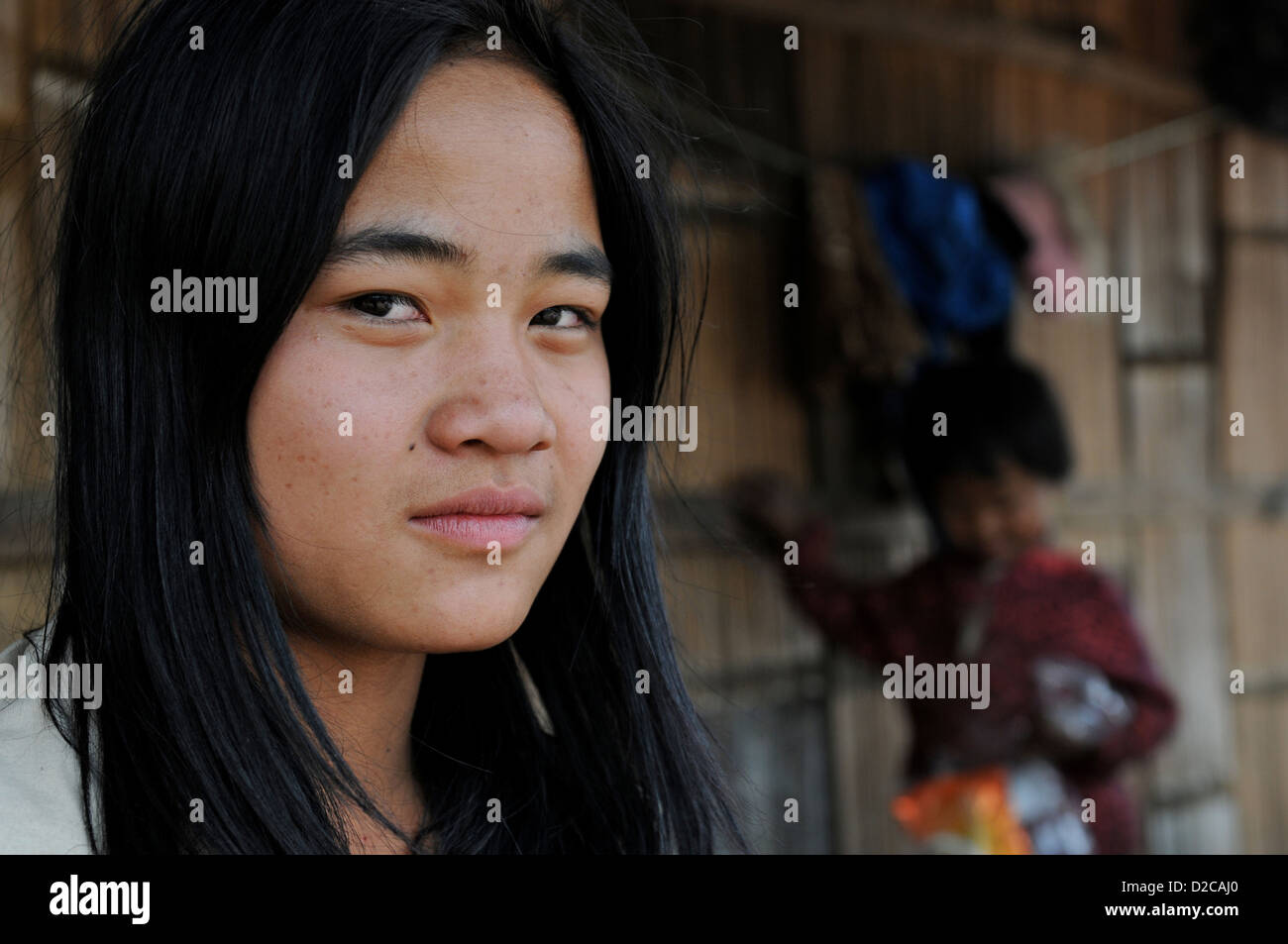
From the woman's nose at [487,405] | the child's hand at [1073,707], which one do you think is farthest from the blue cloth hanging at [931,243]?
the woman's nose at [487,405]

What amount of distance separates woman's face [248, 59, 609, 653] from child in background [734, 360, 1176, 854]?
159 centimetres

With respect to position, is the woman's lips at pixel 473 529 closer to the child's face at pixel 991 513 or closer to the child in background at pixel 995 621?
the child in background at pixel 995 621

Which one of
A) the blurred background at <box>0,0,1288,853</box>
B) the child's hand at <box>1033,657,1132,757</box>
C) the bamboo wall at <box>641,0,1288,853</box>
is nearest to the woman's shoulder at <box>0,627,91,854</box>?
the blurred background at <box>0,0,1288,853</box>

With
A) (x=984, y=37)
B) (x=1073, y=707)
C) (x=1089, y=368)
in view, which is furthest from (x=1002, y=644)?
(x=984, y=37)

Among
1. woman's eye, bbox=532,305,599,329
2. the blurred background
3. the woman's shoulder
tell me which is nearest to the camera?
the woman's shoulder

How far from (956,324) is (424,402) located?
1941 mm

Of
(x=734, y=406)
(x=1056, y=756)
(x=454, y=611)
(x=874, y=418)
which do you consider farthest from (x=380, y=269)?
(x=1056, y=756)

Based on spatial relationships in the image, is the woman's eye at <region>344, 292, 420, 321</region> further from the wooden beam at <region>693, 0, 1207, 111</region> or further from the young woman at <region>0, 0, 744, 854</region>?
the wooden beam at <region>693, 0, 1207, 111</region>

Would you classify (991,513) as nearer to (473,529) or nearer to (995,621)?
(995,621)

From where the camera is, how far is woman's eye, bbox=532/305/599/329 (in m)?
0.98

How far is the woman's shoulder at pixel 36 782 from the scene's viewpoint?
83 centimetres

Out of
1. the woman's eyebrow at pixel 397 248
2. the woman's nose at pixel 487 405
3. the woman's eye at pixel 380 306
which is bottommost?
the woman's nose at pixel 487 405

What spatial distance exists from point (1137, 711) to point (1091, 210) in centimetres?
119

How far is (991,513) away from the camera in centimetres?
262
